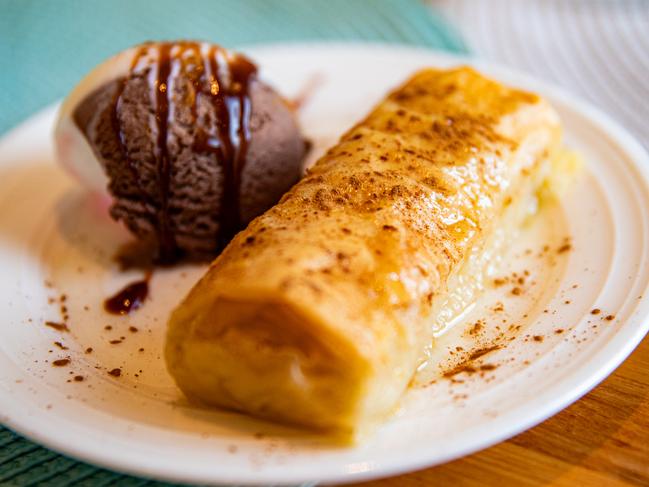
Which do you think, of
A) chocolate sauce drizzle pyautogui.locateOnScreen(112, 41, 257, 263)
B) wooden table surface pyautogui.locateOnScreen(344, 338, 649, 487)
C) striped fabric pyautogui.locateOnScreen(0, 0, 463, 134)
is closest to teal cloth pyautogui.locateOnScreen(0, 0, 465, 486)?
striped fabric pyautogui.locateOnScreen(0, 0, 463, 134)

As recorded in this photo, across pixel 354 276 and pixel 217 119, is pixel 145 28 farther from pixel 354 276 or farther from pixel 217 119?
pixel 354 276

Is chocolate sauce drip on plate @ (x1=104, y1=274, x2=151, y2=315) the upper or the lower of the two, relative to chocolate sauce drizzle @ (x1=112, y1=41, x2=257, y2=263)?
lower

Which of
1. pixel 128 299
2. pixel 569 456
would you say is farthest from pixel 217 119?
pixel 569 456

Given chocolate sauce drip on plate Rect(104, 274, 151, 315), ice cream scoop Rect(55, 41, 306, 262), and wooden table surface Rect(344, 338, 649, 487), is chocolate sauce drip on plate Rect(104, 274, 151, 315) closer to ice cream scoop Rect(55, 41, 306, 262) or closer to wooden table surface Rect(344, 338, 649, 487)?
ice cream scoop Rect(55, 41, 306, 262)

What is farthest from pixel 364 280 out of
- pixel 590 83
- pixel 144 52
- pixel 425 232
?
pixel 590 83

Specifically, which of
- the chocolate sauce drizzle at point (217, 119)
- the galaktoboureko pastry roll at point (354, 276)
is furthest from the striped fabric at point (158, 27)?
the galaktoboureko pastry roll at point (354, 276)

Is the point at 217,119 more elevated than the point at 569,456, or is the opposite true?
the point at 217,119
